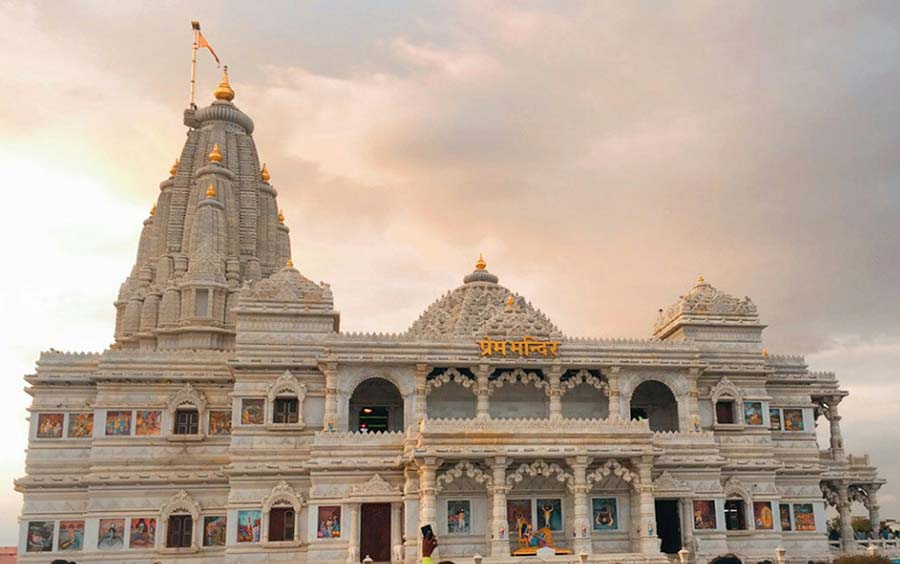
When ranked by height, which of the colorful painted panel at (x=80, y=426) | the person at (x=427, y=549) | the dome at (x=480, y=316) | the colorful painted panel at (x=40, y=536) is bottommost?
the colorful painted panel at (x=40, y=536)

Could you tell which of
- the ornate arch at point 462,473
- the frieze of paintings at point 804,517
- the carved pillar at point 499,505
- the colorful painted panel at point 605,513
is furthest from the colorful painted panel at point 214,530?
the frieze of paintings at point 804,517

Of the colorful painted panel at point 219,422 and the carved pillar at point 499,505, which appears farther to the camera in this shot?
the colorful painted panel at point 219,422

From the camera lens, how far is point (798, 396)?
150ft

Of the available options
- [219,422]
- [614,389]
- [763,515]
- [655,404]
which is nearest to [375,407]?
[219,422]

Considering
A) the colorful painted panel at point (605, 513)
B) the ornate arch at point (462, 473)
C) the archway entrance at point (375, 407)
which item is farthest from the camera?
the archway entrance at point (375, 407)

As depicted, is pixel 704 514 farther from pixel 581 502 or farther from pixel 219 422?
pixel 219 422

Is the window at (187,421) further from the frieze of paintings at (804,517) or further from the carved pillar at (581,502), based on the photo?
the frieze of paintings at (804,517)

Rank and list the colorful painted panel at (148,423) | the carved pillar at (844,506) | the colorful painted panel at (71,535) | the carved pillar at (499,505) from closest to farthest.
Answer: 1. the carved pillar at (499,505)
2. the colorful painted panel at (71,535)
3. the colorful painted panel at (148,423)
4. the carved pillar at (844,506)

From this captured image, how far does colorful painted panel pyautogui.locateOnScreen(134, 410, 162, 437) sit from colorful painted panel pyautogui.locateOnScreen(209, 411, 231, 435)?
8.22 feet

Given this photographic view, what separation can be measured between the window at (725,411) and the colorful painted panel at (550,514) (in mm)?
11368

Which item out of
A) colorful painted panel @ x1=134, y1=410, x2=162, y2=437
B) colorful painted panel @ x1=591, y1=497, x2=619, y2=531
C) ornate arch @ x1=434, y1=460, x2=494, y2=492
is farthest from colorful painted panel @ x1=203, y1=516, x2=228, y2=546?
colorful painted panel @ x1=591, y1=497, x2=619, y2=531

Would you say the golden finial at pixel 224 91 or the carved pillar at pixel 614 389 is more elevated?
the golden finial at pixel 224 91

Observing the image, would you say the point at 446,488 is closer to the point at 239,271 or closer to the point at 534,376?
the point at 534,376

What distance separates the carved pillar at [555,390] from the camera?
4075 centimetres
